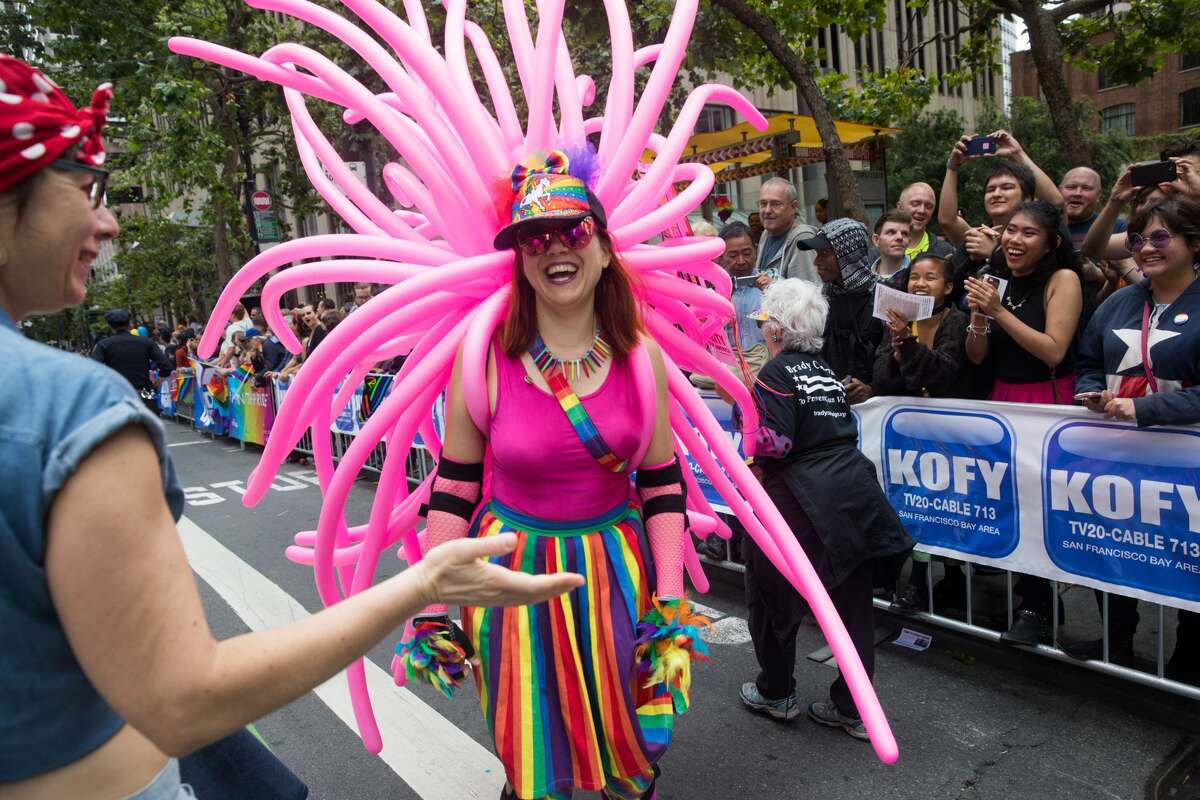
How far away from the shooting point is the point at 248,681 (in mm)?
1010

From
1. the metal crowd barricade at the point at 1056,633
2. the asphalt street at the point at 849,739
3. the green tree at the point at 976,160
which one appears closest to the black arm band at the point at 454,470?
the asphalt street at the point at 849,739

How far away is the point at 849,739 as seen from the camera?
11.0 ft

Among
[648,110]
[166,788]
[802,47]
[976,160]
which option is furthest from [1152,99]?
[166,788]

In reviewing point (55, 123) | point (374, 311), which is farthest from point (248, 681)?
point (374, 311)

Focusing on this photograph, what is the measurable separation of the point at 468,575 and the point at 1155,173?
3990mm

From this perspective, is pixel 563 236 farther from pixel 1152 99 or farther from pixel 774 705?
pixel 1152 99

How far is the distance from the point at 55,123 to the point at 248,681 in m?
0.73

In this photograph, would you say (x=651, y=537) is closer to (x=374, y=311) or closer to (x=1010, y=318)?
(x=374, y=311)

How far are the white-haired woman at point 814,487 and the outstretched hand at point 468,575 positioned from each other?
2.14 meters

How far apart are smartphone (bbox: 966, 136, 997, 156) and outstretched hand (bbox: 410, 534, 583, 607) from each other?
4405 millimetres

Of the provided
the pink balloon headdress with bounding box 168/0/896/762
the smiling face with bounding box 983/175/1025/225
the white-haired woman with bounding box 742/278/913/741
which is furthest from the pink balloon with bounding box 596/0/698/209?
the smiling face with bounding box 983/175/1025/225

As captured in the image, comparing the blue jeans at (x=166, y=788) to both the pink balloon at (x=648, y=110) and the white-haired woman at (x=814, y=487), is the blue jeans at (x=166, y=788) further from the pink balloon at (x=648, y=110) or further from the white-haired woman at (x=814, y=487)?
the white-haired woman at (x=814, y=487)

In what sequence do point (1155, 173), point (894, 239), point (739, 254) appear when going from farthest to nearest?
point (739, 254), point (894, 239), point (1155, 173)

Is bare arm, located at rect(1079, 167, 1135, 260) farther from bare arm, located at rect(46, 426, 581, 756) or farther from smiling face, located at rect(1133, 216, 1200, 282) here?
bare arm, located at rect(46, 426, 581, 756)
